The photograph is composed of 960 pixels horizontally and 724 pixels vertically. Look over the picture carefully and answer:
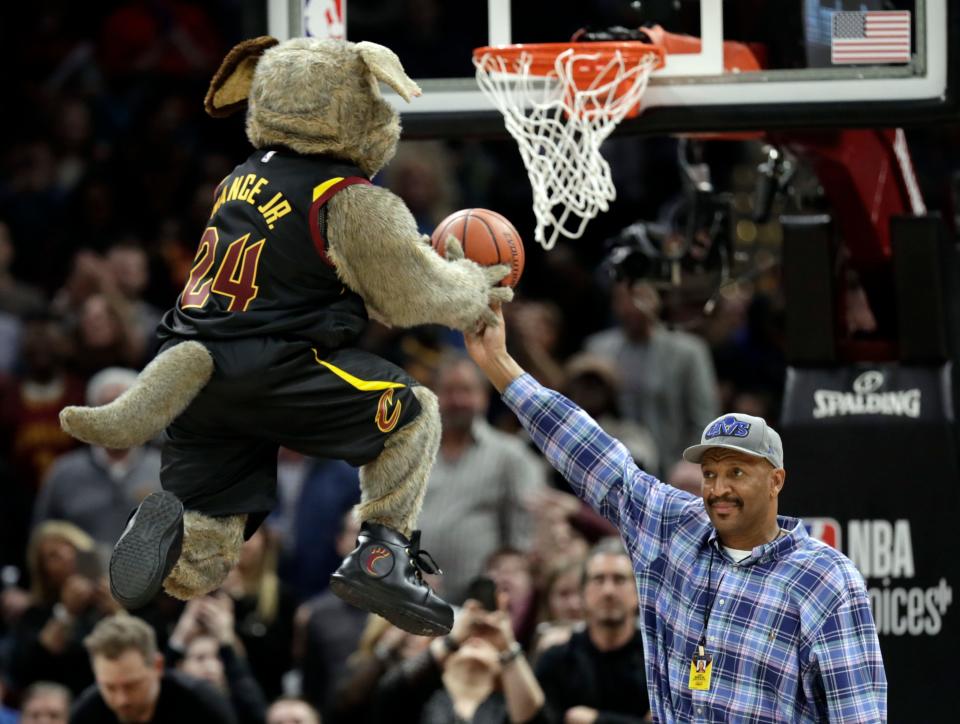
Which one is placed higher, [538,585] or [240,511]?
[240,511]

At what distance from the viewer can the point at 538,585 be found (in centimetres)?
873

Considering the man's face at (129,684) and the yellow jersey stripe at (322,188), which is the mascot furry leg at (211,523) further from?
the man's face at (129,684)

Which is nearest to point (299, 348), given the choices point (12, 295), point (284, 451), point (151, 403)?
point (151, 403)

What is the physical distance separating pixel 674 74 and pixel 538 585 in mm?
2918

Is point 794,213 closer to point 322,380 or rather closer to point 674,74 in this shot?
point 674,74

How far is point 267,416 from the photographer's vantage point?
212 inches

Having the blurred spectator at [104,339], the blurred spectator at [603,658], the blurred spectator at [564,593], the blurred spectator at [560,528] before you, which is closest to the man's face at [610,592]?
the blurred spectator at [603,658]

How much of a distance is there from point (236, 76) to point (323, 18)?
1089 millimetres

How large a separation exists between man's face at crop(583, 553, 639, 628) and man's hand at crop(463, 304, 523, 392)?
71.6 inches

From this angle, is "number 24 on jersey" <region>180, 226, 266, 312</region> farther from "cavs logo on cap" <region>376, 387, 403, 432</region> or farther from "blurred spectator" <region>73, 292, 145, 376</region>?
"blurred spectator" <region>73, 292, 145, 376</region>

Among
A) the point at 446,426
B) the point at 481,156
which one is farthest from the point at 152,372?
the point at 481,156

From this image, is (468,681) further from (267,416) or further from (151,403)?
(151,403)

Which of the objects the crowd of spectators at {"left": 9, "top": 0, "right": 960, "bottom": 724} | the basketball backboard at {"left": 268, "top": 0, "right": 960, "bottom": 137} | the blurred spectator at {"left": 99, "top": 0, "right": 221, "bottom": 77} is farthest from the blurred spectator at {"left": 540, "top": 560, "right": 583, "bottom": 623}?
the blurred spectator at {"left": 99, "top": 0, "right": 221, "bottom": 77}

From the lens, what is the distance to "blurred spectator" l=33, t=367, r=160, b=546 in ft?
31.1
